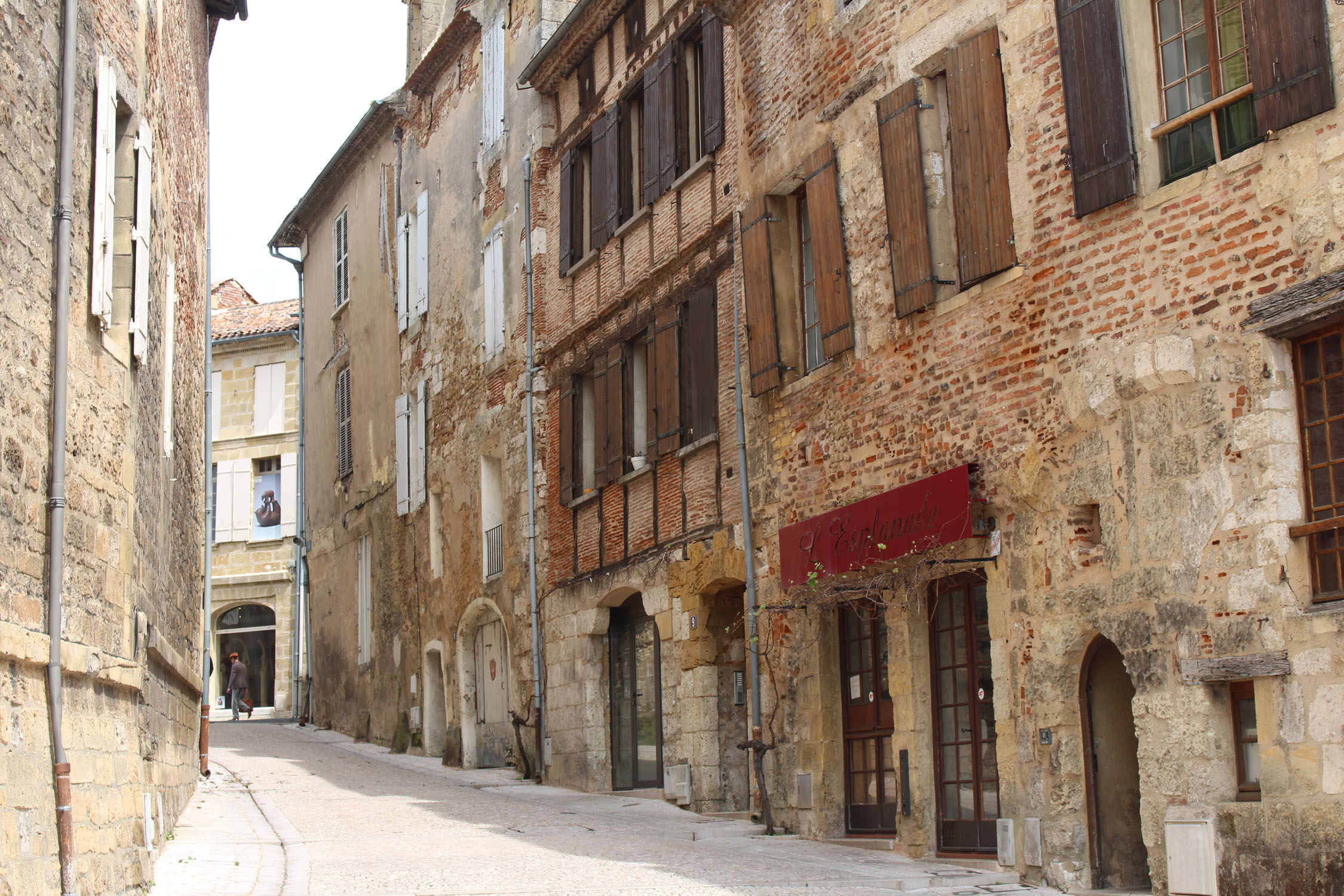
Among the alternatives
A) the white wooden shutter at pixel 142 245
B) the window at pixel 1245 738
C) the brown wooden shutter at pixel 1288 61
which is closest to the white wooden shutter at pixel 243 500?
the white wooden shutter at pixel 142 245

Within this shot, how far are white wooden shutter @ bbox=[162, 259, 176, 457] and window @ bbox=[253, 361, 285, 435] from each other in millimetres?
19114

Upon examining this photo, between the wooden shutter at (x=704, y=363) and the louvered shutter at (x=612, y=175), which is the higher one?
the louvered shutter at (x=612, y=175)

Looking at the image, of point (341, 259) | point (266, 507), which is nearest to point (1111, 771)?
point (341, 259)

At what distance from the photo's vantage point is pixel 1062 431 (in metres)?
8.57

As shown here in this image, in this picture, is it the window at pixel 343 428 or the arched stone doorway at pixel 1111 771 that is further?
the window at pixel 343 428

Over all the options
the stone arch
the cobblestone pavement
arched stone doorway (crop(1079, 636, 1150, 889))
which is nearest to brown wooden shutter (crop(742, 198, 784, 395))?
the cobblestone pavement

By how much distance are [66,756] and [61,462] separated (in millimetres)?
1325

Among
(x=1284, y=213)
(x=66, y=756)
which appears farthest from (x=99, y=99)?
(x=1284, y=213)

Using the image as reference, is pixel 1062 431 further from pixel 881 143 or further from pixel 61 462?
pixel 61 462

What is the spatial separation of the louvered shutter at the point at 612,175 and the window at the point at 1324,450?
9170 millimetres

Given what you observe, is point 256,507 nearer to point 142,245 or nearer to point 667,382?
point 667,382

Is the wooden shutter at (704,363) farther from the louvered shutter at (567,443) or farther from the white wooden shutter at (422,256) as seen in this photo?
the white wooden shutter at (422,256)

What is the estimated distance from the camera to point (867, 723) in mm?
10906

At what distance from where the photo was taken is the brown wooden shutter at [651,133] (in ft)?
47.2
